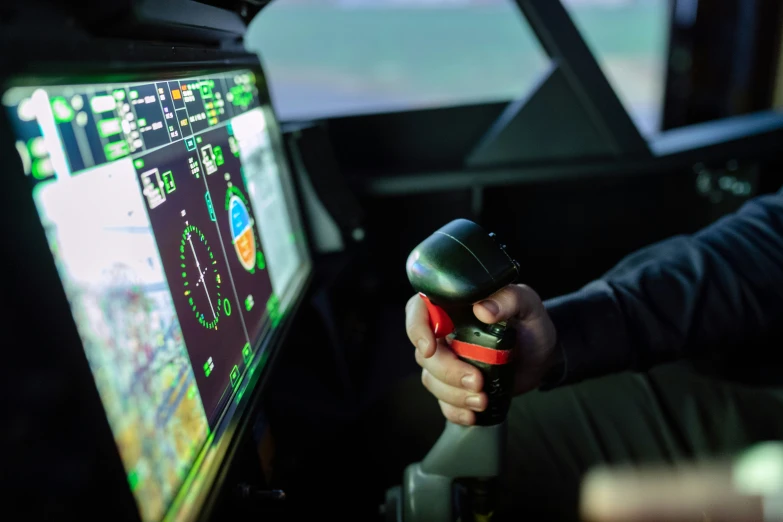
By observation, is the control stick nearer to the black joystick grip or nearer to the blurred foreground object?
the black joystick grip

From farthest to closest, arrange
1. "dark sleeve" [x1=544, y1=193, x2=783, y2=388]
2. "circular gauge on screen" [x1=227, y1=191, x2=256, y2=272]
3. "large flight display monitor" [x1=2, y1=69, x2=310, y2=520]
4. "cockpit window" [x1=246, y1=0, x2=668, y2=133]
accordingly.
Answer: "cockpit window" [x1=246, y1=0, x2=668, y2=133] < "dark sleeve" [x1=544, y1=193, x2=783, y2=388] < "circular gauge on screen" [x1=227, y1=191, x2=256, y2=272] < "large flight display monitor" [x1=2, y1=69, x2=310, y2=520]

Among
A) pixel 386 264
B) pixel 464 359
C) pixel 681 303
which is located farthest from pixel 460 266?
pixel 386 264

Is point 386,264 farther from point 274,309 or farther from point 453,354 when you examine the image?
point 453,354

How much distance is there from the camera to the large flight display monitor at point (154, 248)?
39 centimetres

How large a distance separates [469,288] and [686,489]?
1.94 feet

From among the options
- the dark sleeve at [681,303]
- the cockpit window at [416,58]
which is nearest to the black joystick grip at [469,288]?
the dark sleeve at [681,303]

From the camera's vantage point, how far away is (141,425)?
1.46 feet

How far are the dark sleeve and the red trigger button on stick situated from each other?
0.25 m

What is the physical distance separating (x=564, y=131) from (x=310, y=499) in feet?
3.27

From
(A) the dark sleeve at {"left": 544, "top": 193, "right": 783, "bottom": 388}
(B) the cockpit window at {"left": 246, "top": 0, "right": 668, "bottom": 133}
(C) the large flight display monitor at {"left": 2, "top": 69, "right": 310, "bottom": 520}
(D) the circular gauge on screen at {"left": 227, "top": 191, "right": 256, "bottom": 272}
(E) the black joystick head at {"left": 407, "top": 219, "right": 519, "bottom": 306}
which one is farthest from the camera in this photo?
(B) the cockpit window at {"left": 246, "top": 0, "right": 668, "bottom": 133}

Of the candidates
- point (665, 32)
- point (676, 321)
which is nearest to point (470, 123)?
point (676, 321)

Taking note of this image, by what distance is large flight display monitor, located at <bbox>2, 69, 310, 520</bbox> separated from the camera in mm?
392

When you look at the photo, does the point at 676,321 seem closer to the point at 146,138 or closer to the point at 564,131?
the point at 564,131

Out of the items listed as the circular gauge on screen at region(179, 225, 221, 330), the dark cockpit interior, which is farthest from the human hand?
the circular gauge on screen at region(179, 225, 221, 330)
